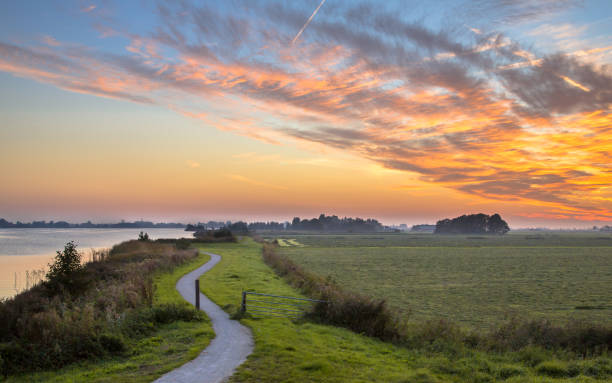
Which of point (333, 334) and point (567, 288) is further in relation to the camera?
point (567, 288)

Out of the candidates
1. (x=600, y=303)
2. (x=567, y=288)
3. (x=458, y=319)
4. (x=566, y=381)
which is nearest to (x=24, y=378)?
(x=566, y=381)

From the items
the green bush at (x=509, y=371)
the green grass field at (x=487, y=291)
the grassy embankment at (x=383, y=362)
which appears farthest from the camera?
the green grass field at (x=487, y=291)

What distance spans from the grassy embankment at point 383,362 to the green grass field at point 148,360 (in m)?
2.43

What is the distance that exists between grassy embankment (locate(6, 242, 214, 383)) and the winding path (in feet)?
1.26

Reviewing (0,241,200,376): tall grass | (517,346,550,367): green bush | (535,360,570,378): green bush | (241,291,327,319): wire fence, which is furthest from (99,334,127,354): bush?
(517,346,550,367): green bush

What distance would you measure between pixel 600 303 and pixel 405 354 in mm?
24229

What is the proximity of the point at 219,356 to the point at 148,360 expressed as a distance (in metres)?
2.49

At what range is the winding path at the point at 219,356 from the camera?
12.1 meters

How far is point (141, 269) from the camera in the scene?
36469 millimetres

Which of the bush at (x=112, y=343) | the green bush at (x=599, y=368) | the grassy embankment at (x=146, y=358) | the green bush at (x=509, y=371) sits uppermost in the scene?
the bush at (x=112, y=343)

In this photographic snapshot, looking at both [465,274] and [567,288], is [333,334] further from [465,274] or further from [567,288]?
[465,274]

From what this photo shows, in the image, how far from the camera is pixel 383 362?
50.1 feet

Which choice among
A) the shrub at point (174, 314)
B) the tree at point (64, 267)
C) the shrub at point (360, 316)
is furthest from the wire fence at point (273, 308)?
Answer: the tree at point (64, 267)

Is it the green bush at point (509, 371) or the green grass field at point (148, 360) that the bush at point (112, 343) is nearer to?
the green grass field at point (148, 360)
